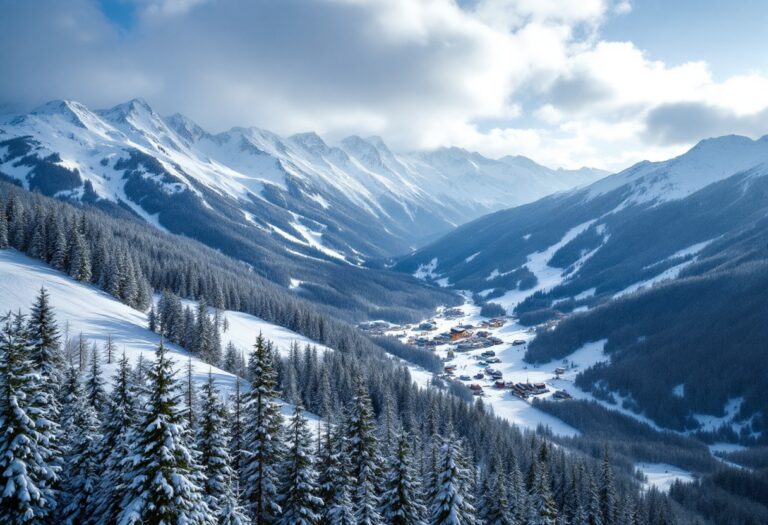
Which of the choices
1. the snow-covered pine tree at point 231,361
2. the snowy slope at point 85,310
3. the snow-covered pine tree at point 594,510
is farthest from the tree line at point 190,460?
the snow-covered pine tree at point 231,361

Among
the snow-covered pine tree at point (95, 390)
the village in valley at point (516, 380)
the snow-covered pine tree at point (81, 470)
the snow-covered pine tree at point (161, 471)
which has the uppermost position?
the snow-covered pine tree at point (161, 471)

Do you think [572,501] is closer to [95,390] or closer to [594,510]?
[594,510]

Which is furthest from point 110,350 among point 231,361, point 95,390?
point 95,390

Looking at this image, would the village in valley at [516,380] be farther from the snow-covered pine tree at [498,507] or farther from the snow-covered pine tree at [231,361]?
the snow-covered pine tree at [498,507]

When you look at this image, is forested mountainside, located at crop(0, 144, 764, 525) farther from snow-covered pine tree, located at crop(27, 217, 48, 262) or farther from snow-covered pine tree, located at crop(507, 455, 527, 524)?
snow-covered pine tree, located at crop(27, 217, 48, 262)

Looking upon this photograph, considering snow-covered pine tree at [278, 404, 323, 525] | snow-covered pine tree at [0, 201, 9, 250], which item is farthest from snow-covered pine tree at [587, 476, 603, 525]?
snow-covered pine tree at [0, 201, 9, 250]

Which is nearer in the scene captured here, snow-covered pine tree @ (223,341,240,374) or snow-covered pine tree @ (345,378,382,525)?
snow-covered pine tree @ (345,378,382,525)
